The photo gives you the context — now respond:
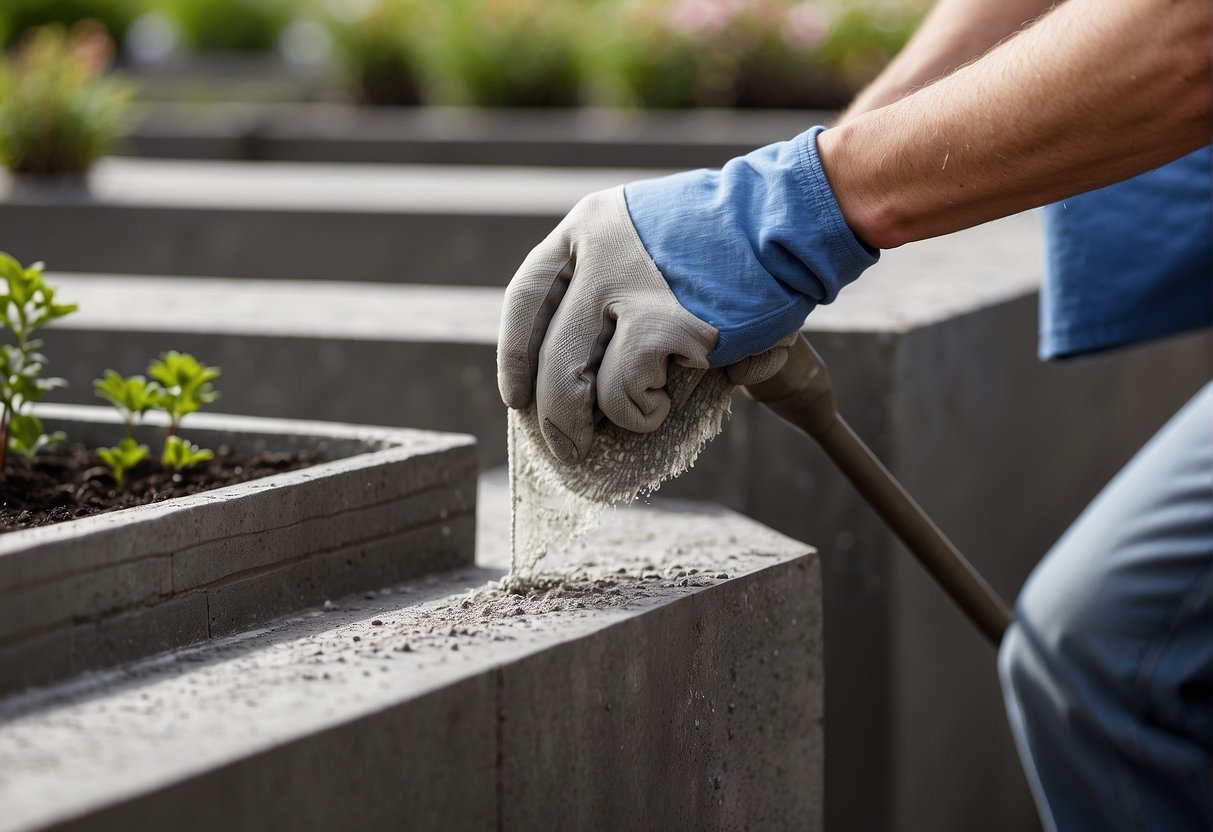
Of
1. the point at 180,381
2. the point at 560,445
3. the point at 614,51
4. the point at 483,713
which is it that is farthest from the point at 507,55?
the point at 483,713

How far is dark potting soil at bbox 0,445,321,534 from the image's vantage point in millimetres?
1714

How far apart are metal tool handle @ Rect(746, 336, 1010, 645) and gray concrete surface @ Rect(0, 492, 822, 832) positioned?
136 mm

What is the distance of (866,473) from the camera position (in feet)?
6.53

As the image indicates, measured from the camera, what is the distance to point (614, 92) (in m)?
8.89

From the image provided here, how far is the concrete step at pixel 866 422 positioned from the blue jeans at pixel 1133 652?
0.40 m

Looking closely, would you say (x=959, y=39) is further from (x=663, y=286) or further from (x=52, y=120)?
(x=52, y=120)

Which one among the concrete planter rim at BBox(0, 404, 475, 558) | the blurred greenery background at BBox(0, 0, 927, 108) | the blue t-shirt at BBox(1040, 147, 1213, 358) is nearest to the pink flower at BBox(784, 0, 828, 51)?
the blurred greenery background at BBox(0, 0, 927, 108)

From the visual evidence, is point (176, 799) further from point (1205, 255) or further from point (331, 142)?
point (331, 142)

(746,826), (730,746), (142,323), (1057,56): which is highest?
(1057,56)

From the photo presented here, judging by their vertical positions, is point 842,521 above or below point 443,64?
below

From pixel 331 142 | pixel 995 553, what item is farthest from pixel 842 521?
pixel 331 142

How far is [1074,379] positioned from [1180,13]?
2.06 m

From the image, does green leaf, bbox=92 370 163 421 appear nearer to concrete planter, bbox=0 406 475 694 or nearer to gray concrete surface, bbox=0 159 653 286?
concrete planter, bbox=0 406 475 694

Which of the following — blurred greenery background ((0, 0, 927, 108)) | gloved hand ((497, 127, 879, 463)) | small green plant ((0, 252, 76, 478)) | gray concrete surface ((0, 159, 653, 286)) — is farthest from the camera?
blurred greenery background ((0, 0, 927, 108))
